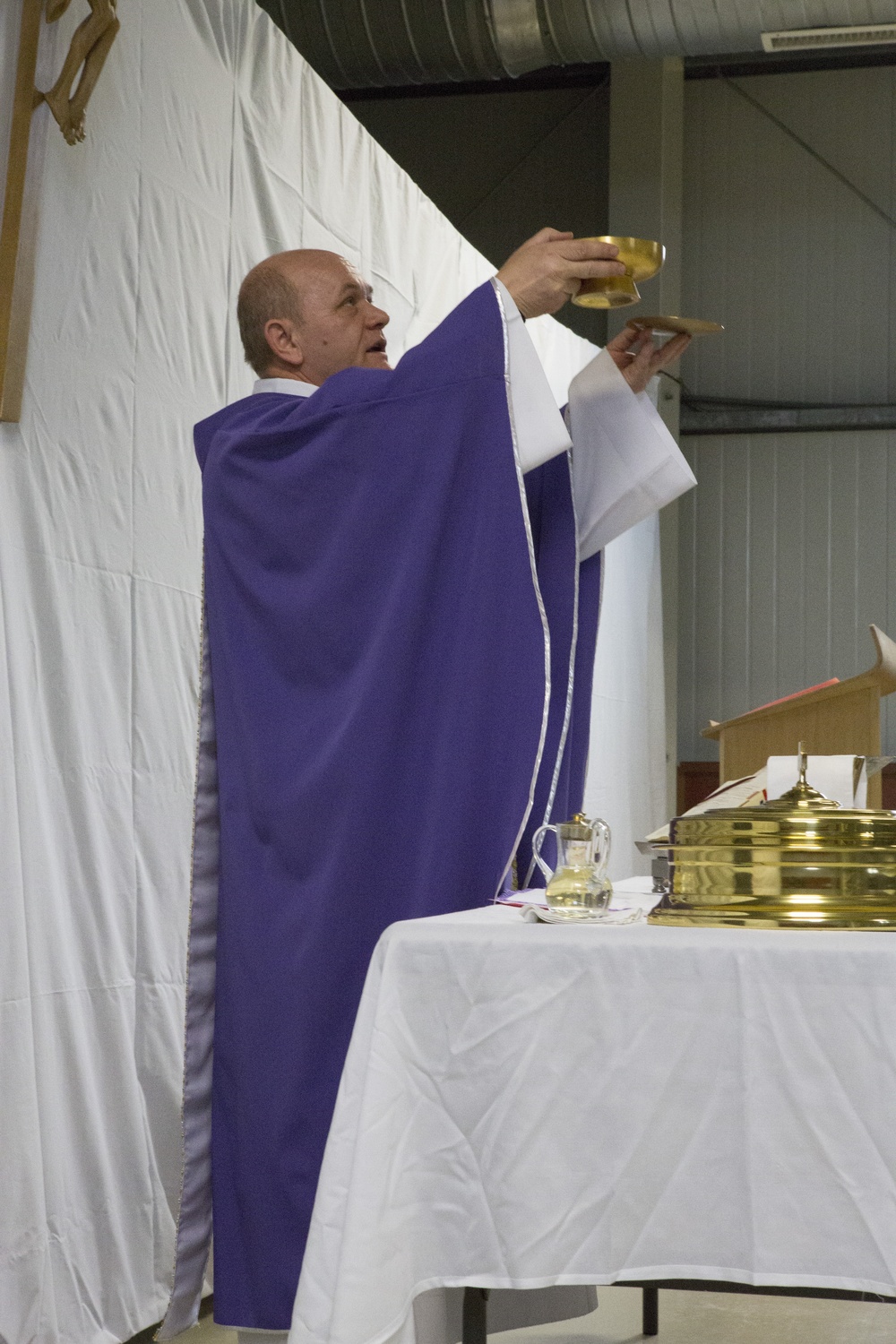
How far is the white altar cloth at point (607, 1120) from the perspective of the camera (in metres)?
1.10

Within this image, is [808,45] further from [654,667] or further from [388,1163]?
[388,1163]

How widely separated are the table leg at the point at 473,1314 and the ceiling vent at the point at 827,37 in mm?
5212

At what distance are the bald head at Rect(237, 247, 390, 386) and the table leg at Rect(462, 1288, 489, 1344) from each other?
136cm

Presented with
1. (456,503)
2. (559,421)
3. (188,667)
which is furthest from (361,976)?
(188,667)

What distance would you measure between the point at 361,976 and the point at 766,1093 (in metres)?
0.79

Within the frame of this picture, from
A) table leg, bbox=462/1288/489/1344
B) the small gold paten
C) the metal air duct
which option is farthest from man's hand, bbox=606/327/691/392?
the metal air duct

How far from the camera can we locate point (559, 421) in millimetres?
1812

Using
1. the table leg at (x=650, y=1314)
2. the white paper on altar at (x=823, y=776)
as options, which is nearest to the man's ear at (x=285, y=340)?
the white paper on altar at (x=823, y=776)

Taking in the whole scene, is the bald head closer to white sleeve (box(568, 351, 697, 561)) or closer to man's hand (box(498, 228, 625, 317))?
white sleeve (box(568, 351, 697, 561))

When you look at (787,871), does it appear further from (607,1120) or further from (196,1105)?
(196,1105)

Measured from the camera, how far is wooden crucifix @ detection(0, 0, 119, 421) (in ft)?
7.08

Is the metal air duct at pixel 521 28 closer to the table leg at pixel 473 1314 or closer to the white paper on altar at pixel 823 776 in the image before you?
the white paper on altar at pixel 823 776

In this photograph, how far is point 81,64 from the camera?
89.0 inches

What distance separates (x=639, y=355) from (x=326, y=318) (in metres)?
0.48
